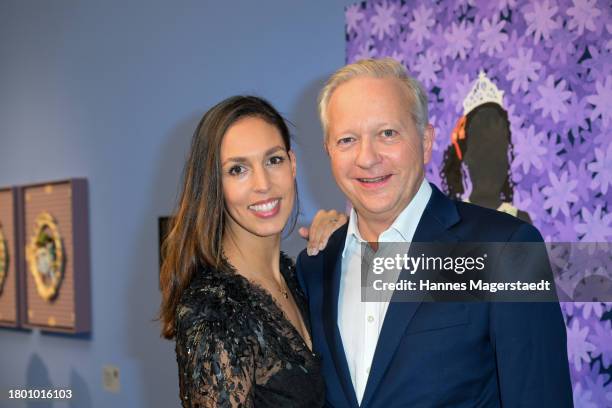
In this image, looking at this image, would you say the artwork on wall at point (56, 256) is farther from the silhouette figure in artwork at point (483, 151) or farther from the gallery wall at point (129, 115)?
the silhouette figure in artwork at point (483, 151)

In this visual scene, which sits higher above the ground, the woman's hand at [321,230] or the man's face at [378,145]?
the man's face at [378,145]

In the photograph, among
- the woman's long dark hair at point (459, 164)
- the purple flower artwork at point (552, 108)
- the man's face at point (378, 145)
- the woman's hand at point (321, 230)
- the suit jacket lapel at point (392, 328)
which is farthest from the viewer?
the woman's long dark hair at point (459, 164)

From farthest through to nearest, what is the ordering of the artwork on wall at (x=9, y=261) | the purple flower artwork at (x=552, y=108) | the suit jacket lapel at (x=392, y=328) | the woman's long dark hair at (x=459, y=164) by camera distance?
1. the artwork on wall at (x=9, y=261)
2. the woman's long dark hair at (x=459, y=164)
3. the purple flower artwork at (x=552, y=108)
4. the suit jacket lapel at (x=392, y=328)

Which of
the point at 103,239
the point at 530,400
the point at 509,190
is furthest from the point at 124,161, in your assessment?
the point at 530,400

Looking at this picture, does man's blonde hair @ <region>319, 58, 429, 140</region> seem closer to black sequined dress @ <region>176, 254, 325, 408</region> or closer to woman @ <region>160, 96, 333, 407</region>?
woman @ <region>160, 96, 333, 407</region>

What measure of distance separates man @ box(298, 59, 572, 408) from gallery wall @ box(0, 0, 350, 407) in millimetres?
1023

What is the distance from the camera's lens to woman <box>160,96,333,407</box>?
1.68 meters

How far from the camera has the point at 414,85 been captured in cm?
185

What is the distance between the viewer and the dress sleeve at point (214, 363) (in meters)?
Answer: 1.66

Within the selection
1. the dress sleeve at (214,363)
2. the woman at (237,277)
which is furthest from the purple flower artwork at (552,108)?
the dress sleeve at (214,363)

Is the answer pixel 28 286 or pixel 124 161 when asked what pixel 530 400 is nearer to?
pixel 124 161

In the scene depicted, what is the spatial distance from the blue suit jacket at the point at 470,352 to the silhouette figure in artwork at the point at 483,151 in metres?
0.72

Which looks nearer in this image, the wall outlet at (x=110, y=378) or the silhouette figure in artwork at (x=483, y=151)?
the silhouette figure in artwork at (x=483, y=151)

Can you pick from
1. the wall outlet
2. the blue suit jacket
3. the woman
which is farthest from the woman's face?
the wall outlet
